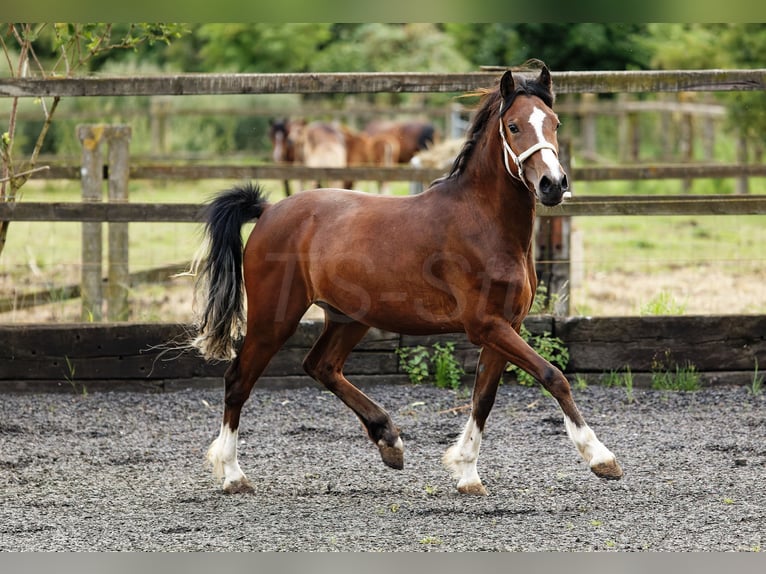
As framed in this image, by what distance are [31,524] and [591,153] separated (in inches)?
674

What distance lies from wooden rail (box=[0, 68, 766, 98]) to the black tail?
→ 4.28ft

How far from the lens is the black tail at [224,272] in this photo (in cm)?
530

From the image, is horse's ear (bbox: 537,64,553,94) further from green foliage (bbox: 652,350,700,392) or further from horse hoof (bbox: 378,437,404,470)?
green foliage (bbox: 652,350,700,392)

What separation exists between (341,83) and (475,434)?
257cm

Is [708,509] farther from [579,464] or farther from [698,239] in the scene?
[698,239]

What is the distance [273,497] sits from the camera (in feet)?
16.2

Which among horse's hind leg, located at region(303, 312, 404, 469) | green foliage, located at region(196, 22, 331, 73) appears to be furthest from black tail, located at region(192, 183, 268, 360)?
green foliage, located at region(196, 22, 331, 73)

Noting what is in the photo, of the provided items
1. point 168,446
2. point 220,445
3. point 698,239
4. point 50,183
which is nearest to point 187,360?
point 168,446

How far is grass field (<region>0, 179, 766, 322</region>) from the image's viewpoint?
8.45m

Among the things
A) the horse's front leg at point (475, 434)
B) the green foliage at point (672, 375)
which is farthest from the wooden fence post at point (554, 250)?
the horse's front leg at point (475, 434)

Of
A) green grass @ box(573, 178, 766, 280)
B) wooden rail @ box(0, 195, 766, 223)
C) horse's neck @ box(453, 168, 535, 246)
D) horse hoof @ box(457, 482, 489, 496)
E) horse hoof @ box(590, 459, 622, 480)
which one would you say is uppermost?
horse's neck @ box(453, 168, 535, 246)

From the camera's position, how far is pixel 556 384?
453 centimetres

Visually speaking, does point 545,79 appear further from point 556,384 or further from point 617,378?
point 617,378

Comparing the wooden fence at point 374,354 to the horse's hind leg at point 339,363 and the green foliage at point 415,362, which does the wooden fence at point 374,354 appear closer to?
the green foliage at point 415,362
